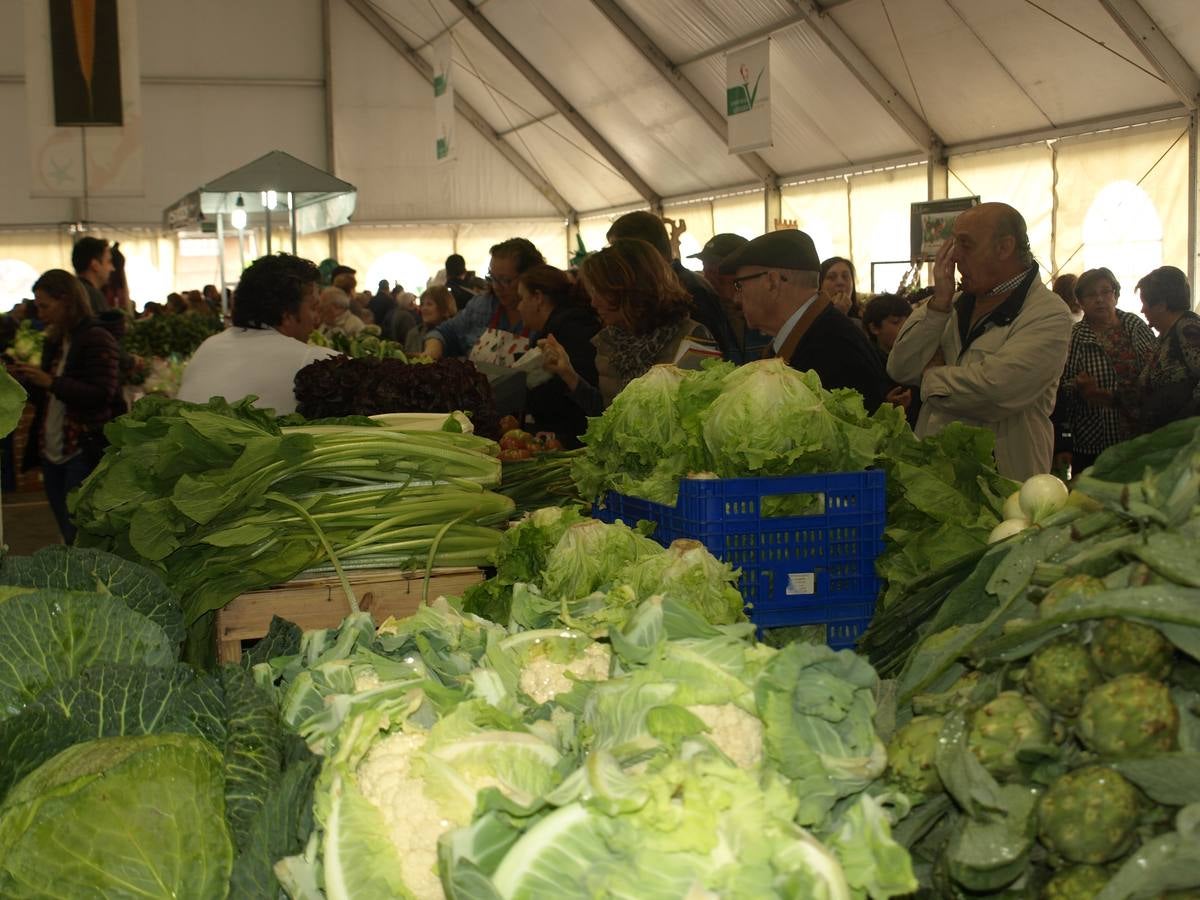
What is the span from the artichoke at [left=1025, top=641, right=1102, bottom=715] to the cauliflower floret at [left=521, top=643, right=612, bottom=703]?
0.54 meters

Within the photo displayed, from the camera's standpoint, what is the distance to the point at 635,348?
439 cm

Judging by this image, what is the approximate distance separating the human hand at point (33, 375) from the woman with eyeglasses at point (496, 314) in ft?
6.88

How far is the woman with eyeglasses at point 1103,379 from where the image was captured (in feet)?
18.6

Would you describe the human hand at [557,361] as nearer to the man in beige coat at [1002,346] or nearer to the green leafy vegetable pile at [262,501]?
the man in beige coat at [1002,346]

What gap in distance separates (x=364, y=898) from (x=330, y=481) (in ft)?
6.15

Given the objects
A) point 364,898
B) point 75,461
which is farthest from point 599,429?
point 75,461

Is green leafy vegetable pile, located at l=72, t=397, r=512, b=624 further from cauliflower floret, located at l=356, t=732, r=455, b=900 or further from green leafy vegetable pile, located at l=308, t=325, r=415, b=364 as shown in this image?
green leafy vegetable pile, located at l=308, t=325, r=415, b=364

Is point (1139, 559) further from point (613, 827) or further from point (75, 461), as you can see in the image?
point (75, 461)

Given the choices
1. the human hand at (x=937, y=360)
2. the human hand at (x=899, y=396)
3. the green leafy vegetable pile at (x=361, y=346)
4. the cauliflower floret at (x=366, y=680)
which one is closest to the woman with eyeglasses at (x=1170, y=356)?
the human hand at (x=899, y=396)

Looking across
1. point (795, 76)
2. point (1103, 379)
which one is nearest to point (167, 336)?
point (1103, 379)

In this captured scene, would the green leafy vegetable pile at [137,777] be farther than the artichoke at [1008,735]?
Yes

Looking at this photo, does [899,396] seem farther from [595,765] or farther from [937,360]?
[595,765]

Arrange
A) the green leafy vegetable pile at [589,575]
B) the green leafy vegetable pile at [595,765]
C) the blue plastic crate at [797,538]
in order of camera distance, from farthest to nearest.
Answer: the blue plastic crate at [797,538], the green leafy vegetable pile at [589,575], the green leafy vegetable pile at [595,765]

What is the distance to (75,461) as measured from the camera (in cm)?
671
